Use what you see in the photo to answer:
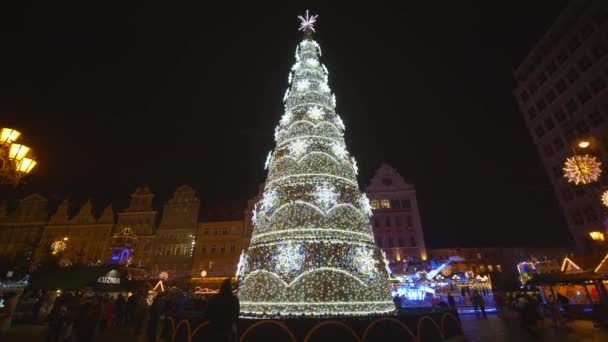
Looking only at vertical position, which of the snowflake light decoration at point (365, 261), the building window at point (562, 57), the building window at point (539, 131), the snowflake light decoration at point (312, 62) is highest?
the building window at point (562, 57)

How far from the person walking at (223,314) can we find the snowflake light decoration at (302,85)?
7364 millimetres

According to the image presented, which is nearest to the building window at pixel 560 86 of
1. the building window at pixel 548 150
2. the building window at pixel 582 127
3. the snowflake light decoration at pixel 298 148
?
the building window at pixel 582 127

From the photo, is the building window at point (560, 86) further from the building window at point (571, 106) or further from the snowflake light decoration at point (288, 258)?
the snowflake light decoration at point (288, 258)

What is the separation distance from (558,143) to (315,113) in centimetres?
2773

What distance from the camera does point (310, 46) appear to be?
11.2 meters

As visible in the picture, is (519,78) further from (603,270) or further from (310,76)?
(310,76)

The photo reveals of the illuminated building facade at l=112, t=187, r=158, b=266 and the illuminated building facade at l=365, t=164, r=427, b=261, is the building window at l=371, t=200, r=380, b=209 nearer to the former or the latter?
the illuminated building facade at l=365, t=164, r=427, b=261

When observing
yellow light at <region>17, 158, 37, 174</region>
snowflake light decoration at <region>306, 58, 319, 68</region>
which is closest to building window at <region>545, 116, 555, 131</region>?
snowflake light decoration at <region>306, 58, 319, 68</region>

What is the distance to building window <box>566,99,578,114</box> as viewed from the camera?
2365 centimetres

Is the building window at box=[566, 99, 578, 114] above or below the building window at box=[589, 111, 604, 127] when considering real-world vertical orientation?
above

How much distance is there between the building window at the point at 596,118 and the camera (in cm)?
2126

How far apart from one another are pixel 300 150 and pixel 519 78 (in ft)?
108

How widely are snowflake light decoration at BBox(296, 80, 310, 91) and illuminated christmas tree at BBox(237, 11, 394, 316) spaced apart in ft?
2.79

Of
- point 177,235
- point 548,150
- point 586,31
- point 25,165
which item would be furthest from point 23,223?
point 586,31
